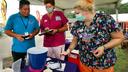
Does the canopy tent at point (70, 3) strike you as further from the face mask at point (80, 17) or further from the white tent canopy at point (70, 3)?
the face mask at point (80, 17)

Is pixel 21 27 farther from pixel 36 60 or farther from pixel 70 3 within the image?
pixel 70 3

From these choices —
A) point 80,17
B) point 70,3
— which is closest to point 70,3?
→ point 70,3

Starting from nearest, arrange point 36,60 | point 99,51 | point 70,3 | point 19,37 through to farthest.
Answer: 1. point 99,51
2. point 36,60
3. point 19,37
4. point 70,3

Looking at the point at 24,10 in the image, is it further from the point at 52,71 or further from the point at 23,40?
the point at 52,71

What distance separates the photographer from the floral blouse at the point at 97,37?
1.65m

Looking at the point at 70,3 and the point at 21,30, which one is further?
the point at 70,3

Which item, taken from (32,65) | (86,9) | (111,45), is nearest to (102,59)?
(111,45)

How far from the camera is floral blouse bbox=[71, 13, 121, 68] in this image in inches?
64.8

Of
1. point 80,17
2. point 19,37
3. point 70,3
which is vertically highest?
point 70,3

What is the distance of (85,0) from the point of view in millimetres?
1660

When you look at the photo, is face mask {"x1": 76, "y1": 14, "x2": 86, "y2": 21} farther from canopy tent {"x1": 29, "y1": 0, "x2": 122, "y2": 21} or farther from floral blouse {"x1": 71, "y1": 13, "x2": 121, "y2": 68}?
canopy tent {"x1": 29, "y1": 0, "x2": 122, "y2": 21}

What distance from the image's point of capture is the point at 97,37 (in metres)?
1.66

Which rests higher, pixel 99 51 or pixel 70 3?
pixel 70 3

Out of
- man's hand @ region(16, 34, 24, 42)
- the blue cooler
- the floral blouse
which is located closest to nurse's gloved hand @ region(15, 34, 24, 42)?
man's hand @ region(16, 34, 24, 42)
